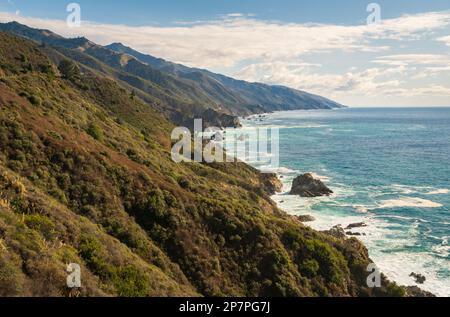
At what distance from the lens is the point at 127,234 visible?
31.9m

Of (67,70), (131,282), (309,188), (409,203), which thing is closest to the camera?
(131,282)

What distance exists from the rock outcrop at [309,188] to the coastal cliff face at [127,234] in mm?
37697

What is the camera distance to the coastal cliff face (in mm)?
22625

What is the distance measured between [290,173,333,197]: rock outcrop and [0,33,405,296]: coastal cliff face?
3770 cm

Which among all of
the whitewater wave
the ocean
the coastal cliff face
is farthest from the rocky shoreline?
the whitewater wave

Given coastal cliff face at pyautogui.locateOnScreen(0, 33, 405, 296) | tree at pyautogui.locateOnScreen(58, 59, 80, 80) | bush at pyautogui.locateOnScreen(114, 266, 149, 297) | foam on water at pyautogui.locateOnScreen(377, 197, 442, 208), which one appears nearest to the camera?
coastal cliff face at pyautogui.locateOnScreen(0, 33, 405, 296)

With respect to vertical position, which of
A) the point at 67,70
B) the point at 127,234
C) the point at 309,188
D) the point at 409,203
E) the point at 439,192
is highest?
the point at 67,70

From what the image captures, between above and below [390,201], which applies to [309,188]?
above

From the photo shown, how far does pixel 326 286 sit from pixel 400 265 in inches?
747

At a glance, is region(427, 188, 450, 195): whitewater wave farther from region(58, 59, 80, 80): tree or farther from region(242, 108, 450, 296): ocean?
region(58, 59, 80, 80): tree

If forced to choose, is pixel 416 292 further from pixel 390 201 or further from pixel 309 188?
pixel 309 188

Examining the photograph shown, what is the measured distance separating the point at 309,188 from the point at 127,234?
58.2 metres

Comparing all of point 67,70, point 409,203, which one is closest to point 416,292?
point 409,203

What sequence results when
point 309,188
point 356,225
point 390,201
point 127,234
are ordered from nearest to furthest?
point 127,234 < point 356,225 < point 390,201 < point 309,188
